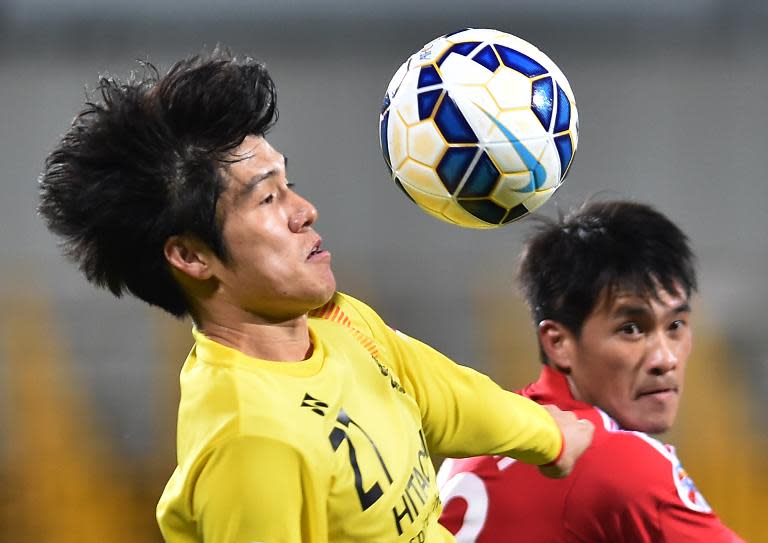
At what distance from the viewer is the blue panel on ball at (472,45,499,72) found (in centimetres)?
248

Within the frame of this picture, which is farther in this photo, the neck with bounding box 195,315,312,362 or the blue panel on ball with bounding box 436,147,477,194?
the blue panel on ball with bounding box 436,147,477,194

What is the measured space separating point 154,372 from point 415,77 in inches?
151

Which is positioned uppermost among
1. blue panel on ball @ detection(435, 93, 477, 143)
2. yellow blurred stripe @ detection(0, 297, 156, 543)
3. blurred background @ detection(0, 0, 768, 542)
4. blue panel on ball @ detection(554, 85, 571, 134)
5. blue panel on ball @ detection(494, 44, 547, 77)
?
blue panel on ball @ detection(494, 44, 547, 77)

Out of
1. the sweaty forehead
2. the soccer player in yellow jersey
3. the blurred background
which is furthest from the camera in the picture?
the blurred background

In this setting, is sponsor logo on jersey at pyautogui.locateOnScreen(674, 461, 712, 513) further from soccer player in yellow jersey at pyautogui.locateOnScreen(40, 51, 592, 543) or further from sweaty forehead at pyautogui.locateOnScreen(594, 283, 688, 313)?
soccer player in yellow jersey at pyautogui.locateOnScreen(40, 51, 592, 543)

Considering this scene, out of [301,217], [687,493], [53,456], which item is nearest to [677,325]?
[687,493]

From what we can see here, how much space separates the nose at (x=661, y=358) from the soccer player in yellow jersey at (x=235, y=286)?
764mm

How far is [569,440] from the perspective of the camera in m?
2.55

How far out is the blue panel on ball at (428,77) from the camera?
8.14 ft

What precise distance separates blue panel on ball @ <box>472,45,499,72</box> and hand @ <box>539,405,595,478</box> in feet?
2.48

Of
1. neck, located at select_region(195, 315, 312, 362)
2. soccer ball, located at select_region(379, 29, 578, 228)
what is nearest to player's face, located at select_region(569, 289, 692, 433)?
soccer ball, located at select_region(379, 29, 578, 228)

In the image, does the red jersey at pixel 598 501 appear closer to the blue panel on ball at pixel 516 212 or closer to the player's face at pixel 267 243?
the blue panel on ball at pixel 516 212

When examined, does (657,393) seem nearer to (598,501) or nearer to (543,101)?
(598,501)

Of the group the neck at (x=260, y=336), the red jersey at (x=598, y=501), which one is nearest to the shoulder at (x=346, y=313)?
the neck at (x=260, y=336)
